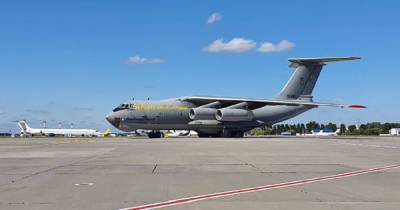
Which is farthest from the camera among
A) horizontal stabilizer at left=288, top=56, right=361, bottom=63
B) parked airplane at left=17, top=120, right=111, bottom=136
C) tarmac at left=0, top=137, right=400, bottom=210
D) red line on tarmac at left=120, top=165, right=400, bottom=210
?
parked airplane at left=17, top=120, right=111, bottom=136

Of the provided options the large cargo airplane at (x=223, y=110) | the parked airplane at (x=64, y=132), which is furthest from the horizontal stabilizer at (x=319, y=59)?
the parked airplane at (x=64, y=132)

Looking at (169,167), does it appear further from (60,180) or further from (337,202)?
(337,202)

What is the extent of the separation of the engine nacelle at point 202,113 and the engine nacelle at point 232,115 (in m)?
0.53

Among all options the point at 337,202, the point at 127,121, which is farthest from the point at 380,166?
the point at 127,121

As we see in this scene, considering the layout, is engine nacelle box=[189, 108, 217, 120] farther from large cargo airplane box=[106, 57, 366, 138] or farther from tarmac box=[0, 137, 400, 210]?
tarmac box=[0, 137, 400, 210]

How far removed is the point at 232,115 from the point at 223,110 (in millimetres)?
1035

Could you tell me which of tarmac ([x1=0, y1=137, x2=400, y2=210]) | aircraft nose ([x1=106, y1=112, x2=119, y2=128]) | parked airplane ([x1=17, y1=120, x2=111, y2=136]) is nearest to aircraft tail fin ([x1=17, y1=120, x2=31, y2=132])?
parked airplane ([x1=17, y1=120, x2=111, y2=136])

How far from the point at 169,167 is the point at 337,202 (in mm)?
6718

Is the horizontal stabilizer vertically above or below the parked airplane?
above

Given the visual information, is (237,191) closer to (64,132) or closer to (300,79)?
(300,79)

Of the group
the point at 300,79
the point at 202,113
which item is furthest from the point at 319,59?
the point at 202,113

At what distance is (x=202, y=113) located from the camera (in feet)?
157

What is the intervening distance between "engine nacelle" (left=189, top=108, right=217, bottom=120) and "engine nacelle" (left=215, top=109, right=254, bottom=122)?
0.53m

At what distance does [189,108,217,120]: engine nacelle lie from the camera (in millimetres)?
47531
